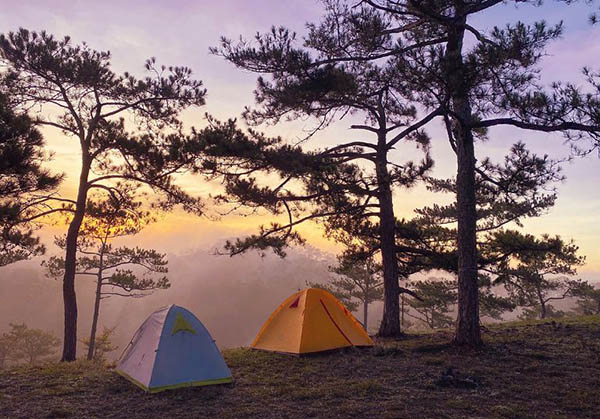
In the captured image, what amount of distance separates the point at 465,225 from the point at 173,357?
→ 6.96 m

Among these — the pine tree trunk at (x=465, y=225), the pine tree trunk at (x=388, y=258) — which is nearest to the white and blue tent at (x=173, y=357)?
the pine tree trunk at (x=465, y=225)

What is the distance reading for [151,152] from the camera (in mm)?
12758

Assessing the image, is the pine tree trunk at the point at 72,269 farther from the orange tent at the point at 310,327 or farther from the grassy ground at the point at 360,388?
the orange tent at the point at 310,327

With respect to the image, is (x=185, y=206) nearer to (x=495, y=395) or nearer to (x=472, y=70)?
(x=472, y=70)

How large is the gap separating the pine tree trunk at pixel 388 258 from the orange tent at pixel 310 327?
2.23 metres

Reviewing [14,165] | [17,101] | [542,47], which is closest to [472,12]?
[542,47]

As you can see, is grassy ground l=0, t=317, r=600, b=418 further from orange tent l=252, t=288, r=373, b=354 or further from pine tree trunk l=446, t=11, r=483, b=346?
pine tree trunk l=446, t=11, r=483, b=346

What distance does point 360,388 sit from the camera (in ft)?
22.8

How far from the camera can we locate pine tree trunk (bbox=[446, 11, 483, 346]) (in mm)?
9648

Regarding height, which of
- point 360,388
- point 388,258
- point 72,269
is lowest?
point 360,388

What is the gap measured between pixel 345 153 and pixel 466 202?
409 centimetres

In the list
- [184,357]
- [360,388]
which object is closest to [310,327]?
[360,388]

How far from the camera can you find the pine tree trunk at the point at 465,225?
9648 millimetres

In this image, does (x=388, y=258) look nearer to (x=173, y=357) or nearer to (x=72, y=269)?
(x=173, y=357)
